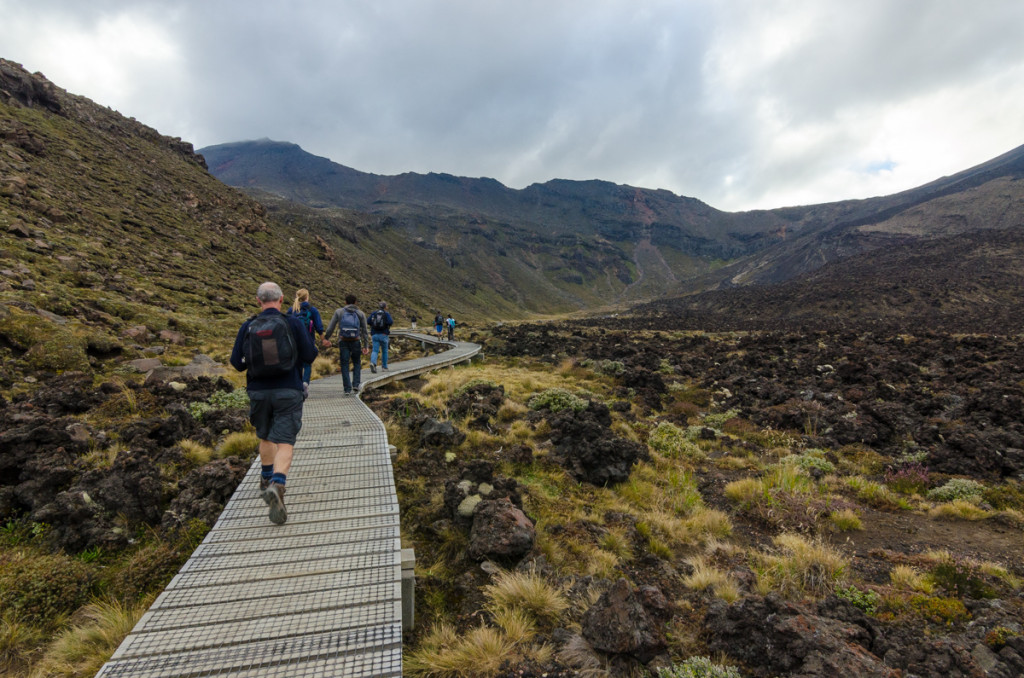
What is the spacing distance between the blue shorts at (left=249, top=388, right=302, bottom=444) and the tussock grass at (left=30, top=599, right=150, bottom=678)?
1.61 m

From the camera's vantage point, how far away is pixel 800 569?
4387mm

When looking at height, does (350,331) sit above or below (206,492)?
above

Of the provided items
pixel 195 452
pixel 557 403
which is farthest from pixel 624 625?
pixel 557 403

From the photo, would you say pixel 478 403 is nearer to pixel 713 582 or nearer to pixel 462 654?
pixel 713 582

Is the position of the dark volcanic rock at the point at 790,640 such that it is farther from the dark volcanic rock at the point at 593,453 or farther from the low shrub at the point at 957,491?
the low shrub at the point at 957,491

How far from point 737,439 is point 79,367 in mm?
13991

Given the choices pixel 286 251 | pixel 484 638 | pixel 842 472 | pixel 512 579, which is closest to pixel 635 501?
pixel 512 579

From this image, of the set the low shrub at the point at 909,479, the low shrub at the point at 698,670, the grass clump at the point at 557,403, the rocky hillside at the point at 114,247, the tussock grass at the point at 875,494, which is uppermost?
the rocky hillside at the point at 114,247

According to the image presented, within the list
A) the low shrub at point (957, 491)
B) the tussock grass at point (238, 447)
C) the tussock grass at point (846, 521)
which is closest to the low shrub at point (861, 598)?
the tussock grass at point (846, 521)

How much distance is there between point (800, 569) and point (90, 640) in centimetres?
648

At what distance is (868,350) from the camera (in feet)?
63.2

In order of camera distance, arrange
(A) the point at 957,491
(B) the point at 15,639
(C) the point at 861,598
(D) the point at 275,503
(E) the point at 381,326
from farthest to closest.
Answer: (E) the point at 381,326 → (A) the point at 957,491 → (D) the point at 275,503 → (C) the point at 861,598 → (B) the point at 15,639

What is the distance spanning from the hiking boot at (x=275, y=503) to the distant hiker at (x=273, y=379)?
0.03 meters

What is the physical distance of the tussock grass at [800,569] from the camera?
13.4 ft
